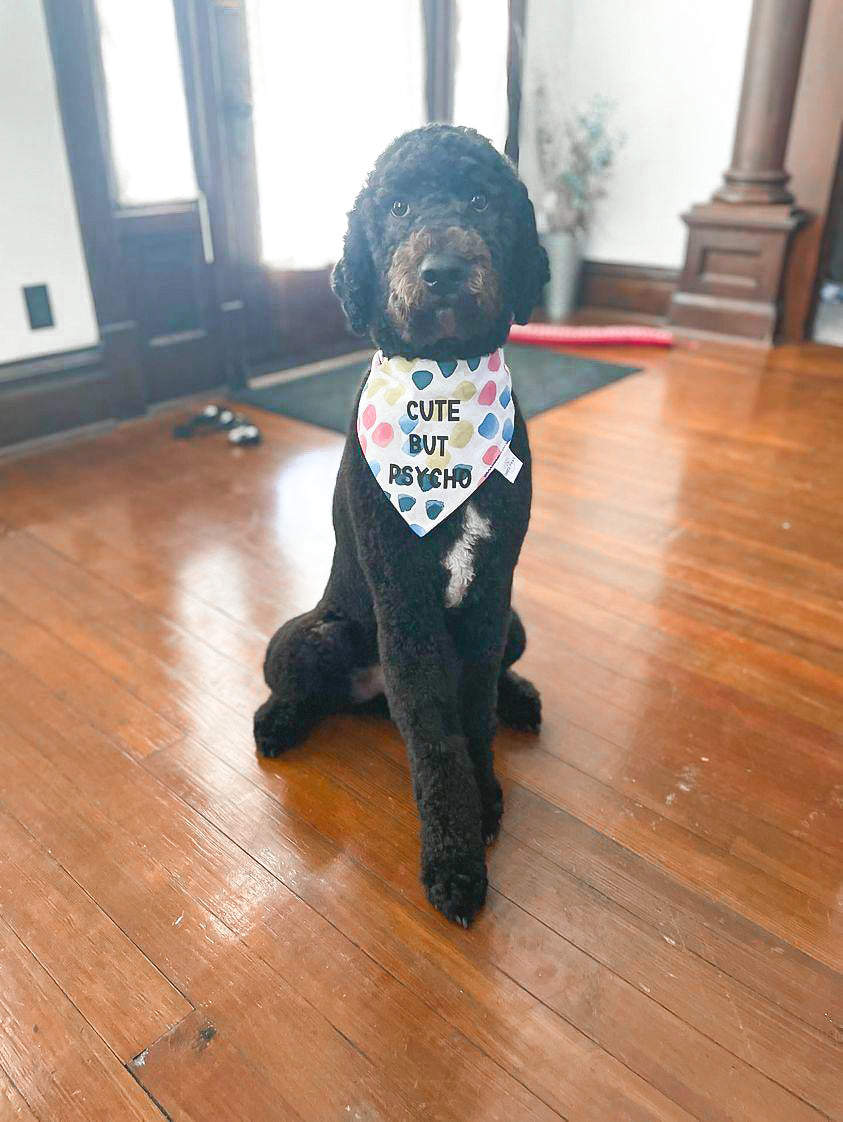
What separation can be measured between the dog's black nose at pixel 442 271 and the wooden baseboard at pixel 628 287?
3712 millimetres

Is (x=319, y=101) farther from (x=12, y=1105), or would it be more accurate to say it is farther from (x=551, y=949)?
(x=12, y=1105)

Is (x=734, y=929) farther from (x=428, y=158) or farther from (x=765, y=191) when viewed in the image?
(x=765, y=191)

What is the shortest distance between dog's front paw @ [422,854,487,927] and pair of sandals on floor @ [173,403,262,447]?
1987 mm

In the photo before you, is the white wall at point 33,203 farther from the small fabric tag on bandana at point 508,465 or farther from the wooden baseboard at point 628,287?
the wooden baseboard at point 628,287

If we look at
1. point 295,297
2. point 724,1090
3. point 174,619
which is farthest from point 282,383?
point 724,1090

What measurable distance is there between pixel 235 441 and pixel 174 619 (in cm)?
113

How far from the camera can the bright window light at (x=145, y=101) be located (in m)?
2.74

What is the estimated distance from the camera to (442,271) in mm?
1031

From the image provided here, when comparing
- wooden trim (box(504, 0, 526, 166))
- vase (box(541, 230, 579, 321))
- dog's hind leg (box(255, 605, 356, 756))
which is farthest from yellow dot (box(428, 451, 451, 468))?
vase (box(541, 230, 579, 321))

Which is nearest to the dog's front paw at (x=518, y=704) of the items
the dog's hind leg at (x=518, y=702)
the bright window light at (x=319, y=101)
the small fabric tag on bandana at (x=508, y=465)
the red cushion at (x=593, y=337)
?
the dog's hind leg at (x=518, y=702)

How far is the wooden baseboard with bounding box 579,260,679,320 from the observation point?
4.50 meters

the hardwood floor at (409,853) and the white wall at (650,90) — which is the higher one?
the white wall at (650,90)

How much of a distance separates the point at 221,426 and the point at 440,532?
2038 millimetres

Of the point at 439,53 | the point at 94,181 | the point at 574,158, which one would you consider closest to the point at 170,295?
the point at 94,181
